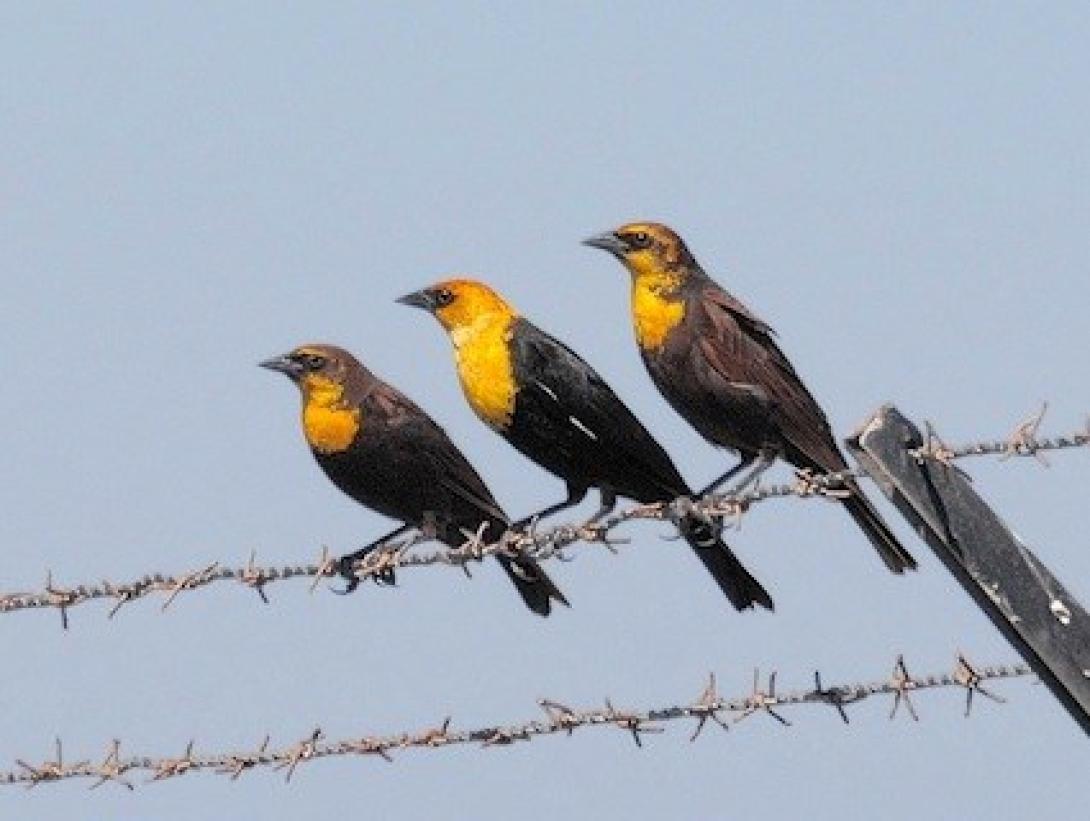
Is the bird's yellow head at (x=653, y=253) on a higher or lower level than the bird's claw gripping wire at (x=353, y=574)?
higher

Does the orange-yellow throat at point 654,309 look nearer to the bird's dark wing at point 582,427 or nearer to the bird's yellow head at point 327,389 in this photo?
the bird's dark wing at point 582,427

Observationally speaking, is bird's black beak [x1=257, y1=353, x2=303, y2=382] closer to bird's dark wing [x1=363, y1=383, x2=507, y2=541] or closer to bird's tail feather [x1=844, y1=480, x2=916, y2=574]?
bird's dark wing [x1=363, y1=383, x2=507, y2=541]

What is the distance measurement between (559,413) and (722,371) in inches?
22.9

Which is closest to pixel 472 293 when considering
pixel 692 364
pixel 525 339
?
pixel 525 339

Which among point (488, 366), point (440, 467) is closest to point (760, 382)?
point (488, 366)

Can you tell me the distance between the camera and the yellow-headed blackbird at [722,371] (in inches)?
314

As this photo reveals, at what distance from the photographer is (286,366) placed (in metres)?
8.92

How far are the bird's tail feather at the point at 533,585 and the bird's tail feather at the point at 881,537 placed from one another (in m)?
1.18

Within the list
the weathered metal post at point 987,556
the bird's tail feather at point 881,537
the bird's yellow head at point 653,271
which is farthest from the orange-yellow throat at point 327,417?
the weathered metal post at point 987,556

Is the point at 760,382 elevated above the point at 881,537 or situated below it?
above

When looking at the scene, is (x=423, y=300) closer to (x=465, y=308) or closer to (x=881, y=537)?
(x=465, y=308)

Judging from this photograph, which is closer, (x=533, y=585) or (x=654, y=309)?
(x=654, y=309)

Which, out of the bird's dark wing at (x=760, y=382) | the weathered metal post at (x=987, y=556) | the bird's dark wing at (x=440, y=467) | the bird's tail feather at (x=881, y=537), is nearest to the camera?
the weathered metal post at (x=987, y=556)

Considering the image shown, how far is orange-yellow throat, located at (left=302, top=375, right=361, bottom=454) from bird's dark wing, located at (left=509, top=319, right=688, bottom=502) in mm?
621
